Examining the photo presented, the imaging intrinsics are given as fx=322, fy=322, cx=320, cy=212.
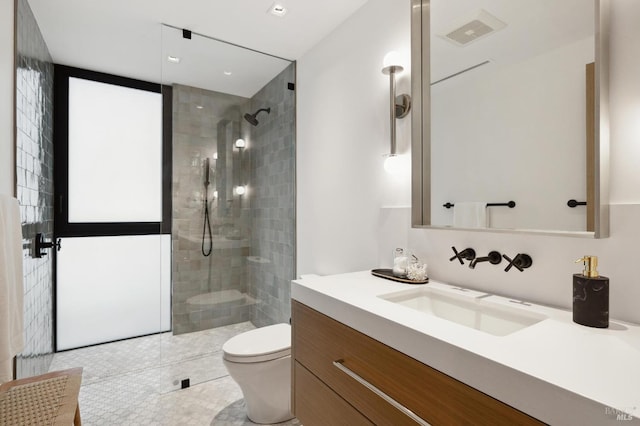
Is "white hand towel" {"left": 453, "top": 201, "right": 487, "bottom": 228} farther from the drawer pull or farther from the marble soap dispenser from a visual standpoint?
the drawer pull

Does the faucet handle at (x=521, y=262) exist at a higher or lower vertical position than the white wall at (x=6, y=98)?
lower

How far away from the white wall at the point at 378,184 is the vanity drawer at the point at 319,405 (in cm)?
67

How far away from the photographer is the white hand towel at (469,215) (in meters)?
1.26

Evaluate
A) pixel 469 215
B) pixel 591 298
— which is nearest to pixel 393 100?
pixel 469 215

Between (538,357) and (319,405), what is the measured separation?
789 mm

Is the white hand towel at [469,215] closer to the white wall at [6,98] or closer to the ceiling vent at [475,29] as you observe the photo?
the ceiling vent at [475,29]

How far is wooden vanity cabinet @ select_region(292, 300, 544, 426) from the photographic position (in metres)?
0.69

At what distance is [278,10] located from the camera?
6.32 ft

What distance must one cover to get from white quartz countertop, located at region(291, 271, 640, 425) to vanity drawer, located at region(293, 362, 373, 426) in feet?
0.90

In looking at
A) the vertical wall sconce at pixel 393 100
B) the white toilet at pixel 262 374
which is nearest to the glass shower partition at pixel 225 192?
the white toilet at pixel 262 374

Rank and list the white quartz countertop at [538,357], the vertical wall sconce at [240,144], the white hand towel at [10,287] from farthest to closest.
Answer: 1. the vertical wall sconce at [240,144]
2. the white hand towel at [10,287]
3. the white quartz countertop at [538,357]

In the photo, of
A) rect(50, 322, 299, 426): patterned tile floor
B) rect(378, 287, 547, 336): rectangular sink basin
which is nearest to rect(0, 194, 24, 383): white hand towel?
rect(50, 322, 299, 426): patterned tile floor

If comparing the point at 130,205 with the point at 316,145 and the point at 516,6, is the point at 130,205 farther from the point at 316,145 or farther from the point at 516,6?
the point at 516,6

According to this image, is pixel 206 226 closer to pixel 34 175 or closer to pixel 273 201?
pixel 273 201
